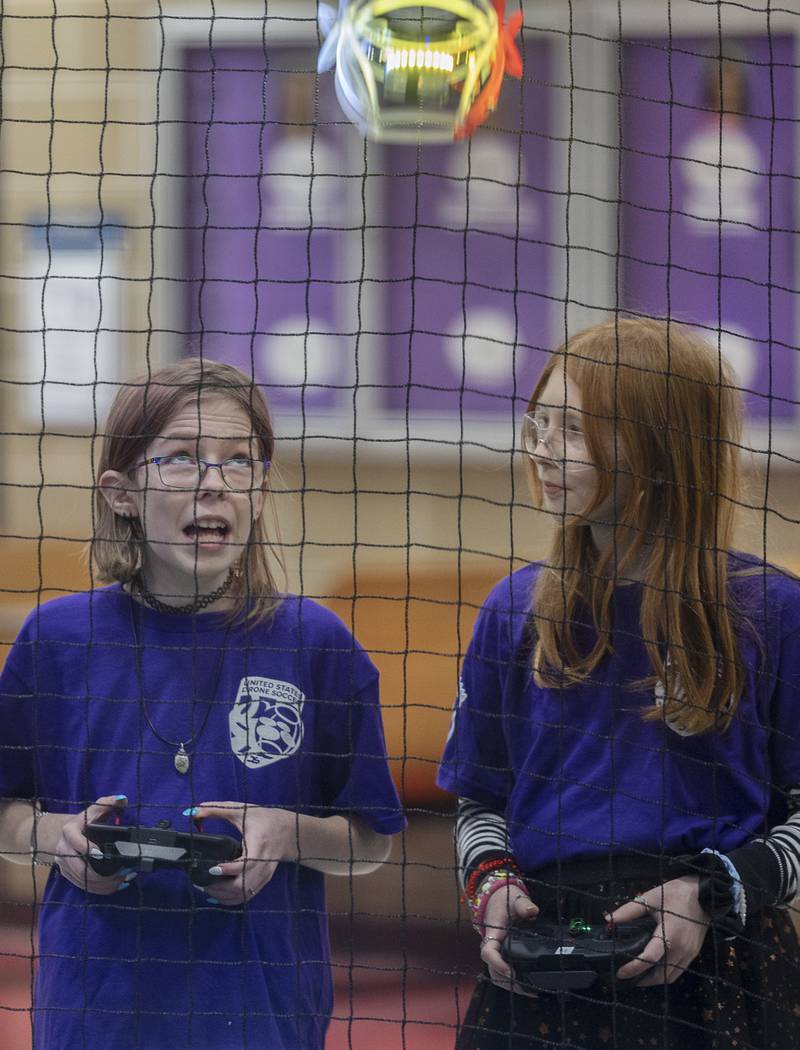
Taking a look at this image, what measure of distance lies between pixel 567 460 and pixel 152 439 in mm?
466

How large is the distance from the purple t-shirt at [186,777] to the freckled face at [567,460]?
28 centimetres

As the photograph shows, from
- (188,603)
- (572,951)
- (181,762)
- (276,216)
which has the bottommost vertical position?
(572,951)

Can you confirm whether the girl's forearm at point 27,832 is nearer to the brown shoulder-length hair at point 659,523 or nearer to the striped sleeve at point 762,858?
the striped sleeve at point 762,858

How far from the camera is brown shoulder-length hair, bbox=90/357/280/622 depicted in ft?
5.47

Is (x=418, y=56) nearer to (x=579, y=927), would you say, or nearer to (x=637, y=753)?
(x=637, y=753)

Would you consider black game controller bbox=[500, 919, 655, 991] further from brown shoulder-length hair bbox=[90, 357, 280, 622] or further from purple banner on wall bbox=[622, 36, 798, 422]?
purple banner on wall bbox=[622, 36, 798, 422]

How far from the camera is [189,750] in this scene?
62.0 inches

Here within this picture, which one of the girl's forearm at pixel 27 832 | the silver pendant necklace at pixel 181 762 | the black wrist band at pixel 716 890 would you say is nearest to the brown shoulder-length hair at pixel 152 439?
the silver pendant necklace at pixel 181 762

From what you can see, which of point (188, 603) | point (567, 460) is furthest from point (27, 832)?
point (567, 460)

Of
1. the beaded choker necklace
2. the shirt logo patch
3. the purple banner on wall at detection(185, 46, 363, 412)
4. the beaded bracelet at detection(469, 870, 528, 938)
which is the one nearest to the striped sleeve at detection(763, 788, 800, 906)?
the beaded bracelet at detection(469, 870, 528, 938)

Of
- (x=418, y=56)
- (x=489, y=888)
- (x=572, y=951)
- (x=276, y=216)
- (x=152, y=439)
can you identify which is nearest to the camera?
(x=572, y=951)

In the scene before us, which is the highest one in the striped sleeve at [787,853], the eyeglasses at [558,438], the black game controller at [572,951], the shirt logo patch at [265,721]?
the eyeglasses at [558,438]

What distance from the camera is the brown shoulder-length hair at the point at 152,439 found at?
5.47ft

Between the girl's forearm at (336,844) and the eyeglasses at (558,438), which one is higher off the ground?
the eyeglasses at (558,438)
